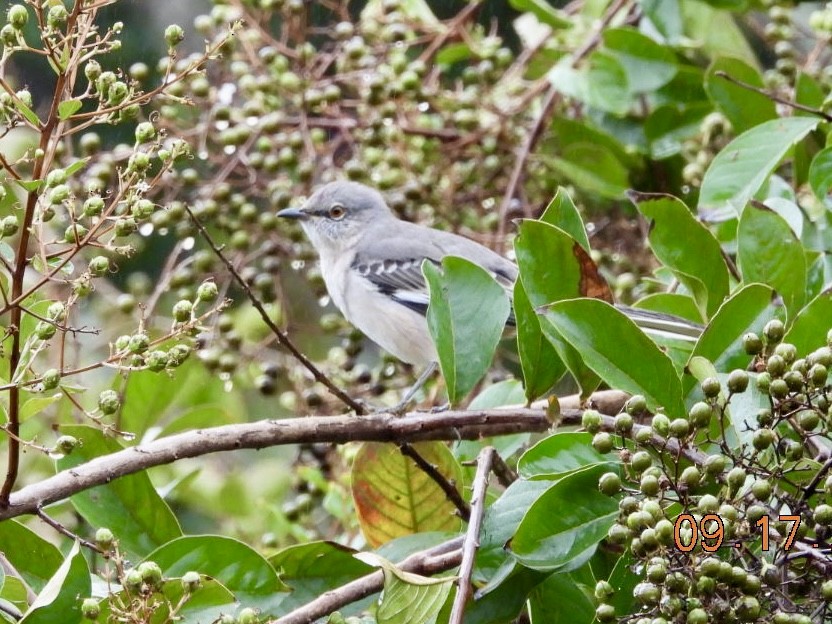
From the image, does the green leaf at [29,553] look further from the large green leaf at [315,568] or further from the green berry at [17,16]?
the green berry at [17,16]

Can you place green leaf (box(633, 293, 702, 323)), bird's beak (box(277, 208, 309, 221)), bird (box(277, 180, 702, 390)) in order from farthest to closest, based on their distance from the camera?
bird (box(277, 180, 702, 390)) → bird's beak (box(277, 208, 309, 221)) → green leaf (box(633, 293, 702, 323))


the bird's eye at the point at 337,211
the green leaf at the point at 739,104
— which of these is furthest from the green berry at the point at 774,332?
the bird's eye at the point at 337,211

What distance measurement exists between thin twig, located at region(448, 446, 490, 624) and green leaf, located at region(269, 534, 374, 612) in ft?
1.30

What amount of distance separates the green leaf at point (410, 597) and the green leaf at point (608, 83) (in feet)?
7.81

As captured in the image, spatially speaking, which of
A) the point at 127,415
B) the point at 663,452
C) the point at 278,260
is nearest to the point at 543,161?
the point at 278,260

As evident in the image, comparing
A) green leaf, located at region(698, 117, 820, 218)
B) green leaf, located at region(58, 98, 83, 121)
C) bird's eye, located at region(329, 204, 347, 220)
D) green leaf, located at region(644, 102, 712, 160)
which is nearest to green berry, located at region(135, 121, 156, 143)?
green leaf, located at region(58, 98, 83, 121)

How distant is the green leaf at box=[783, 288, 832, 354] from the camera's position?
2.27 meters

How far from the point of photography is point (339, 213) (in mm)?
5016

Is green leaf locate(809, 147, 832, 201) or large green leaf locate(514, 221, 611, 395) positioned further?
green leaf locate(809, 147, 832, 201)

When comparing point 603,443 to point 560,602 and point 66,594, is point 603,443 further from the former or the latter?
point 66,594

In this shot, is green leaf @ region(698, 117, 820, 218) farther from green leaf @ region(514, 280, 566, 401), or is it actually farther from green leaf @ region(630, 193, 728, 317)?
green leaf @ region(514, 280, 566, 401)

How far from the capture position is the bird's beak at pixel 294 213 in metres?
4.20
